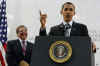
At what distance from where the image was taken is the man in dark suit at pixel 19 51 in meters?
2.00

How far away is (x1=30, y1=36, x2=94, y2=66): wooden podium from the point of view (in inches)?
40.9

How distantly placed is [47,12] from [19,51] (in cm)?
118

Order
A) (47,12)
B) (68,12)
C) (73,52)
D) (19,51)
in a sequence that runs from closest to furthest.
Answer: (73,52), (68,12), (19,51), (47,12)

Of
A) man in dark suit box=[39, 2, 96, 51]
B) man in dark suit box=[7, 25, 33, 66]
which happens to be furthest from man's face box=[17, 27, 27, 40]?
man in dark suit box=[39, 2, 96, 51]

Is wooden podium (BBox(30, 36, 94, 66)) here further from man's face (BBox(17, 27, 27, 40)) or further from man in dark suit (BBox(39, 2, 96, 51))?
man's face (BBox(17, 27, 27, 40))

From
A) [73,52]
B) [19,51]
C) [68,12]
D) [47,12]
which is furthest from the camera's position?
[47,12]

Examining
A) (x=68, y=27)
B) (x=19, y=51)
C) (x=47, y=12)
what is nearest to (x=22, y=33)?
(x=19, y=51)

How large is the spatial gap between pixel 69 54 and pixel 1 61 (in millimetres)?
2182

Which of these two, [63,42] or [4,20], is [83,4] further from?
[63,42]

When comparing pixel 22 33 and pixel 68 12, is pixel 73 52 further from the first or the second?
pixel 22 33

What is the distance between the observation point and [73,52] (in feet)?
3.47

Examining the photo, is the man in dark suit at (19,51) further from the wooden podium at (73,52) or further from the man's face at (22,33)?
the wooden podium at (73,52)

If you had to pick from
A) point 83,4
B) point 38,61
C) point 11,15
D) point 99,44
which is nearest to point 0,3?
point 11,15

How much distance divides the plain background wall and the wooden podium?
1831 mm
